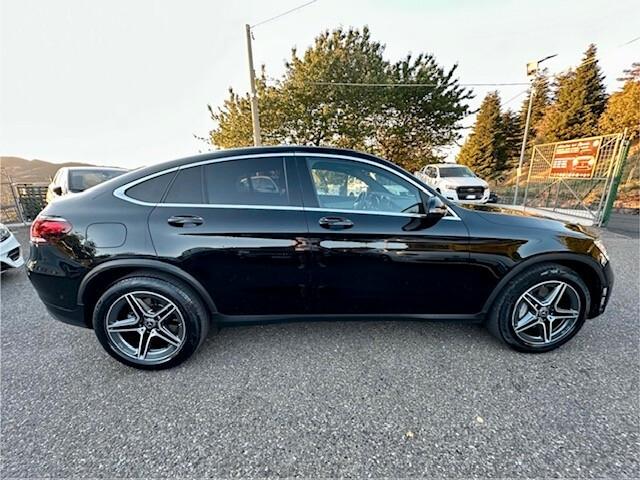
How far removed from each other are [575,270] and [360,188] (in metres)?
1.80

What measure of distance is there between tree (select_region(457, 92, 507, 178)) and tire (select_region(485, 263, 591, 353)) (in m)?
31.7

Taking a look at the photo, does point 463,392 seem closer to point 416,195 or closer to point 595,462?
point 595,462

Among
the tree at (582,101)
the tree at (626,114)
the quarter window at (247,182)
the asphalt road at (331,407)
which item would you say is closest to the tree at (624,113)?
the tree at (626,114)

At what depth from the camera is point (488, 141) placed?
29.9 metres

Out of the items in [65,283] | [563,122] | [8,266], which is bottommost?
[8,266]

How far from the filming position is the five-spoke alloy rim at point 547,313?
2221mm

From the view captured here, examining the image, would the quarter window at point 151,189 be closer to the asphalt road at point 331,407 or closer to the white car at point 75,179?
the asphalt road at point 331,407

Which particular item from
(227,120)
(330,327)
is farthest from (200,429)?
(227,120)

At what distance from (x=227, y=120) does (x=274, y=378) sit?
2190 centimetres

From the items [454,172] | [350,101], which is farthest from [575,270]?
[350,101]

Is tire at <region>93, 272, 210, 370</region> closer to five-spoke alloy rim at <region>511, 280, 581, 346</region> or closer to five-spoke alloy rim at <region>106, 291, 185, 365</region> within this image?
five-spoke alloy rim at <region>106, 291, 185, 365</region>

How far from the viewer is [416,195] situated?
2.13m

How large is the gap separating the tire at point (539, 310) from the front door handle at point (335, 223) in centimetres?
130

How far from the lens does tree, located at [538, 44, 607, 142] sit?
23.5 m
